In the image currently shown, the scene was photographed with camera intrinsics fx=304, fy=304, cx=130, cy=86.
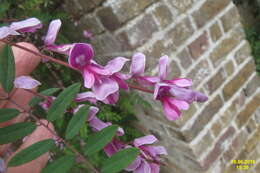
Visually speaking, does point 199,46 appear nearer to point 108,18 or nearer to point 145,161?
point 108,18

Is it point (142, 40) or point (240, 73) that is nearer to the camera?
point (142, 40)

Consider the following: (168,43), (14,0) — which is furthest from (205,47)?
(14,0)

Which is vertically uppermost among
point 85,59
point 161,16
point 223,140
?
point 85,59

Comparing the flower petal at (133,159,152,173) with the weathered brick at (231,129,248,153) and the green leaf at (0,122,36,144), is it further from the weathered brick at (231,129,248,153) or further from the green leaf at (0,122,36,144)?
the weathered brick at (231,129,248,153)

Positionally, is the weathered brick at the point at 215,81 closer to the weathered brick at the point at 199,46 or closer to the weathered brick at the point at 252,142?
the weathered brick at the point at 199,46

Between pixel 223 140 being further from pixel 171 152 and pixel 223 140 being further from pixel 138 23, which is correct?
pixel 138 23

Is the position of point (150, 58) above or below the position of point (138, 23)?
below

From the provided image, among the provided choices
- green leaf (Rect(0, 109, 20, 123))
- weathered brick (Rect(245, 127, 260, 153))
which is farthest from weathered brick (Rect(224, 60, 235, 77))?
green leaf (Rect(0, 109, 20, 123))
